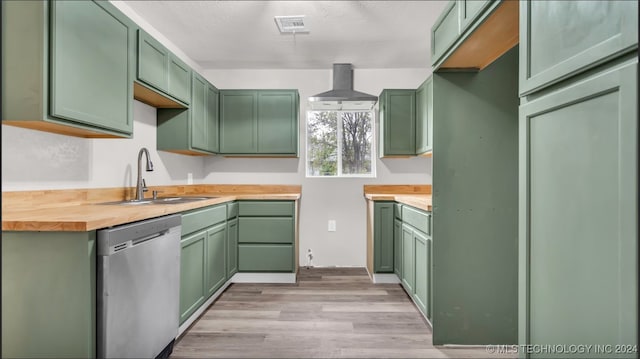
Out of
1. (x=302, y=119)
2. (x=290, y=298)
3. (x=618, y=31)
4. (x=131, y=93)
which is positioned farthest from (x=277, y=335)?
(x=302, y=119)

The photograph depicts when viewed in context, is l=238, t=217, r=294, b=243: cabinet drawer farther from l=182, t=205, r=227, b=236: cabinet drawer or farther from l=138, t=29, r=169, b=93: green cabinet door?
l=138, t=29, r=169, b=93: green cabinet door

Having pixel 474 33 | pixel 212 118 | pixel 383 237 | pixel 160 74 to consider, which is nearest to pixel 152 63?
pixel 160 74

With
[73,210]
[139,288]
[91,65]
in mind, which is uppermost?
[91,65]

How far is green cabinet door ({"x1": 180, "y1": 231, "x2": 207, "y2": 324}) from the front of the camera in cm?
229

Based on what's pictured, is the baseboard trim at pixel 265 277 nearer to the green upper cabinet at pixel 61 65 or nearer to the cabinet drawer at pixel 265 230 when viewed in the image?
the cabinet drawer at pixel 265 230

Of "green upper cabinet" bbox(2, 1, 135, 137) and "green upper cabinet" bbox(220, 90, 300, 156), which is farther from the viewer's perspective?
"green upper cabinet" bbox(220, 90, 300, 156)

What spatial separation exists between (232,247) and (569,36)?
311cm

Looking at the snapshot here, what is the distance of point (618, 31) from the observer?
76 centimetres

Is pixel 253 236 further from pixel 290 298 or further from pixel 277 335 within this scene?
pixel 277 335

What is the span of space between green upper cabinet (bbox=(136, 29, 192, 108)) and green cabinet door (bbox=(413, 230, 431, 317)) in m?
2.24

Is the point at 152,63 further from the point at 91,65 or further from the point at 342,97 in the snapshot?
the point at 342,97

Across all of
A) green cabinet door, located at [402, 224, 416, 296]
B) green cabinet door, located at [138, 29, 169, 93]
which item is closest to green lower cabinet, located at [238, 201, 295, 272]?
green cabinet door, located at [402, 224, 416, 296]

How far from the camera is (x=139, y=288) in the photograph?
1.69 metres

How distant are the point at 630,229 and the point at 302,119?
376 centimetres
